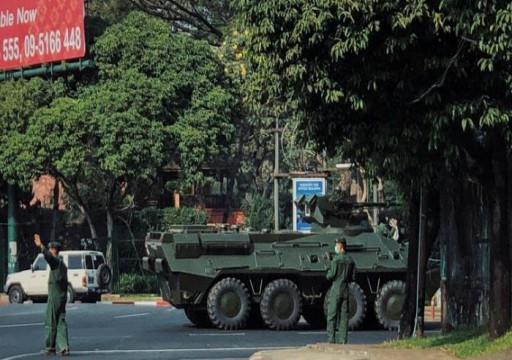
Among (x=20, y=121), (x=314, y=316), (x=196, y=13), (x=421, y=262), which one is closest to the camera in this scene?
(x=421, y=262)

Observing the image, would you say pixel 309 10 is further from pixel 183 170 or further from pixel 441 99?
pixel 183 170

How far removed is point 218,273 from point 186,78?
51.3 feet

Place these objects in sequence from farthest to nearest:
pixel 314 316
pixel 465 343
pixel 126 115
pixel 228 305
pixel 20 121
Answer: pixel 20 121 → pixel 126 115 → pixel 314 316 → pixel 228 305 → pixel 465 343

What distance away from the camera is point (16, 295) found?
3603cm

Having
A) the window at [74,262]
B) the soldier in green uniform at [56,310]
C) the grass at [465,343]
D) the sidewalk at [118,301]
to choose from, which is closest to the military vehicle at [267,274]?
the soldier in green uniform at [56,310]

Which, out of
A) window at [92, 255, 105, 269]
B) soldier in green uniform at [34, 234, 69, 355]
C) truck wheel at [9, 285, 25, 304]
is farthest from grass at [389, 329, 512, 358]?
truck wheel at [9, 285, 25, 304]

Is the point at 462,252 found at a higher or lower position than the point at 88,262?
A: higher

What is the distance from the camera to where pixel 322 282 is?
24047 millimetres

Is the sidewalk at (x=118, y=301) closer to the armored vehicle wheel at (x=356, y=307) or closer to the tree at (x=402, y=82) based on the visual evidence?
the armored vehicle wheel at (x=356, y=307)

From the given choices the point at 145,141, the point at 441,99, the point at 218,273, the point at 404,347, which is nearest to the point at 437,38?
the point at 441,99

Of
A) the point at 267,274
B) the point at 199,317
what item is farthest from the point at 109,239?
the point at 267,274

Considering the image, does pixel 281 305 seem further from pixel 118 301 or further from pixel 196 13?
pixel 196 13

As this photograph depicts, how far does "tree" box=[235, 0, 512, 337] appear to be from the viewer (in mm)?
11672

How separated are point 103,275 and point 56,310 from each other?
18.6 meters
